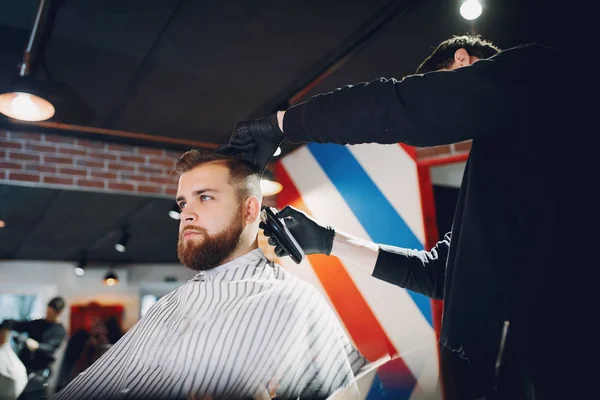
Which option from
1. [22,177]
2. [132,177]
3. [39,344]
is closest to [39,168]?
[22,177]

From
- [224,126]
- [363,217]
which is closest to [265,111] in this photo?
[224,126]

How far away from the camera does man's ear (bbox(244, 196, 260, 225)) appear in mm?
1693

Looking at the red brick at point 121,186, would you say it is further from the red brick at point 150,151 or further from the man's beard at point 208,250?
the man's beard at point 208,250

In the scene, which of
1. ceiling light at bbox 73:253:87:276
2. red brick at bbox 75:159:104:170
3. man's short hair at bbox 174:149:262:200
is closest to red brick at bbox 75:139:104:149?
red brick at bbox 75:159:104:170

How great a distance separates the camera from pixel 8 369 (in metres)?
3.18

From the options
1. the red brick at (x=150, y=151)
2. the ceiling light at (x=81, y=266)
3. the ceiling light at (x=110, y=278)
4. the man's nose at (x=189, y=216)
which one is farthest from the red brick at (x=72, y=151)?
the ceiling light at (x=110, y=278)

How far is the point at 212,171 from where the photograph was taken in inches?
65.9

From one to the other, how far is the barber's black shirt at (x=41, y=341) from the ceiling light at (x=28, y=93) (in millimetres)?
1926

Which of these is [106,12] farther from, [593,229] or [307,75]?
[593,229]

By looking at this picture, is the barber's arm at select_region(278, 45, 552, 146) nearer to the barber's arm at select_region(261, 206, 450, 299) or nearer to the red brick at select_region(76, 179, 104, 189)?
the barber's arm at select_region(261, 206, 450, 299)

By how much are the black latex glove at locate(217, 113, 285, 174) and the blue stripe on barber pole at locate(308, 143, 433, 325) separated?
1.69 meters

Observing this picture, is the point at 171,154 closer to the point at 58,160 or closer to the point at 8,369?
the point at 58,160

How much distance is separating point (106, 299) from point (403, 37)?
980 centimetres

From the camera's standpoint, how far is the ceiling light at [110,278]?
985cm
